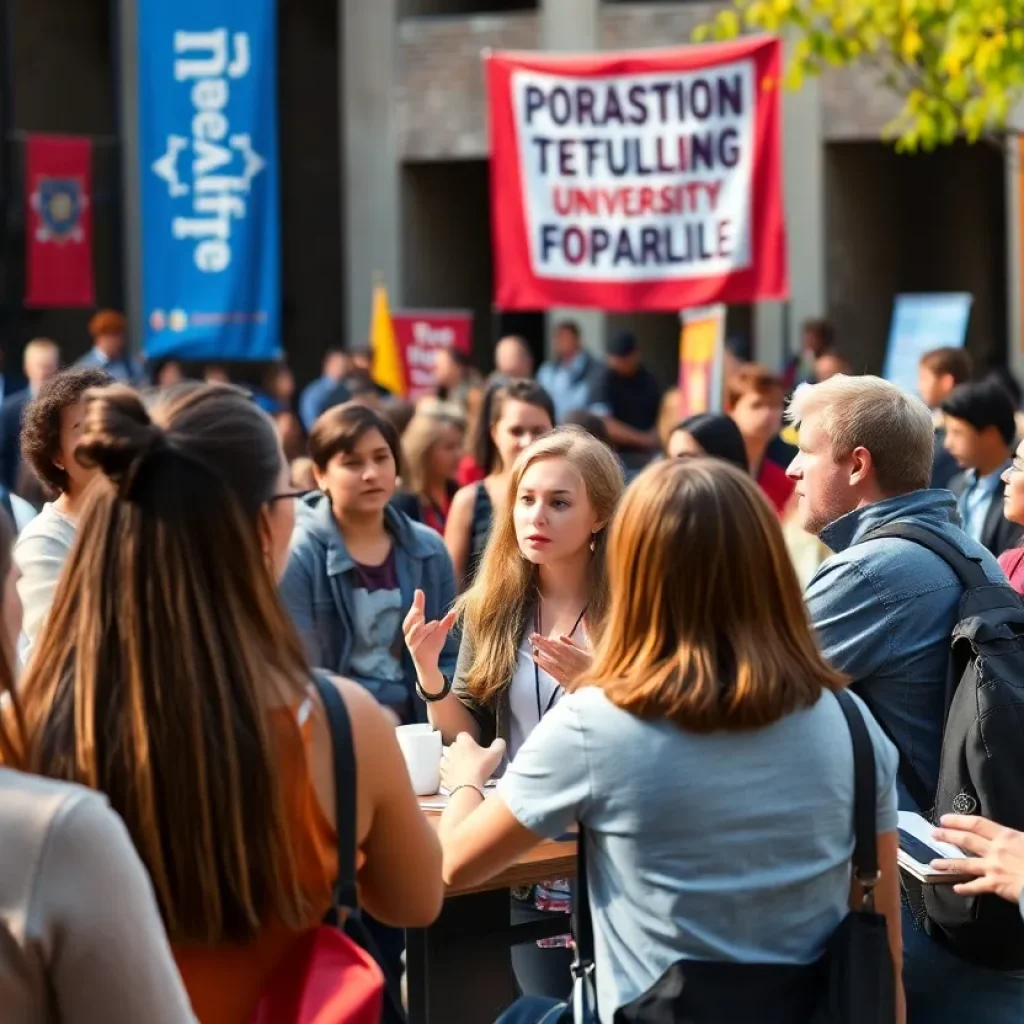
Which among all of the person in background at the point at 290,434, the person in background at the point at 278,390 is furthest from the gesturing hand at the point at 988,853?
the person in background at the point at 278,390

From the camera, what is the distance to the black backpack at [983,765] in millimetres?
3523

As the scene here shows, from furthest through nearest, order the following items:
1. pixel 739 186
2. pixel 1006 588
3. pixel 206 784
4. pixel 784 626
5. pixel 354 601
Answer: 1. pixel 739 186
2. pixel 354 601
3. pixel 1006 588
4. pixel 784 626
5. pixel 206 784

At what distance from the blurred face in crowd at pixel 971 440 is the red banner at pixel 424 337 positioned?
8.64 metres

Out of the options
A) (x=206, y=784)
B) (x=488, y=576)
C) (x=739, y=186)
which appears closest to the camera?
(x=206, y=784)

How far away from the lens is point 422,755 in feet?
13.6

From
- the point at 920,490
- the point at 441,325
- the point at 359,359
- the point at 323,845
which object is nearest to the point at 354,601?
the point at 920,490

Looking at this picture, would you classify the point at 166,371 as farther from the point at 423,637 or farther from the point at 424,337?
the point at 423,637

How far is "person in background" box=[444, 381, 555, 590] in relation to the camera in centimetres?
710

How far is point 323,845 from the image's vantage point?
250 centimetres

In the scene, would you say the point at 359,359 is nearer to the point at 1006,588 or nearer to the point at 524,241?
the point at 524,241

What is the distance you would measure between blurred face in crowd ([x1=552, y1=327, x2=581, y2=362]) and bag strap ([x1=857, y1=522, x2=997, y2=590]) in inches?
465

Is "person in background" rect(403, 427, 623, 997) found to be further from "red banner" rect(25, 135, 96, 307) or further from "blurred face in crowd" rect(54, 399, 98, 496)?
"red banner" rect(25, 135, 96, 307)

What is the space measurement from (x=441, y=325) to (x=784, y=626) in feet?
44.4

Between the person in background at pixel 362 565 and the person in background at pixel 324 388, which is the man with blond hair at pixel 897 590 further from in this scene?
the person in background at pixel 324 388
